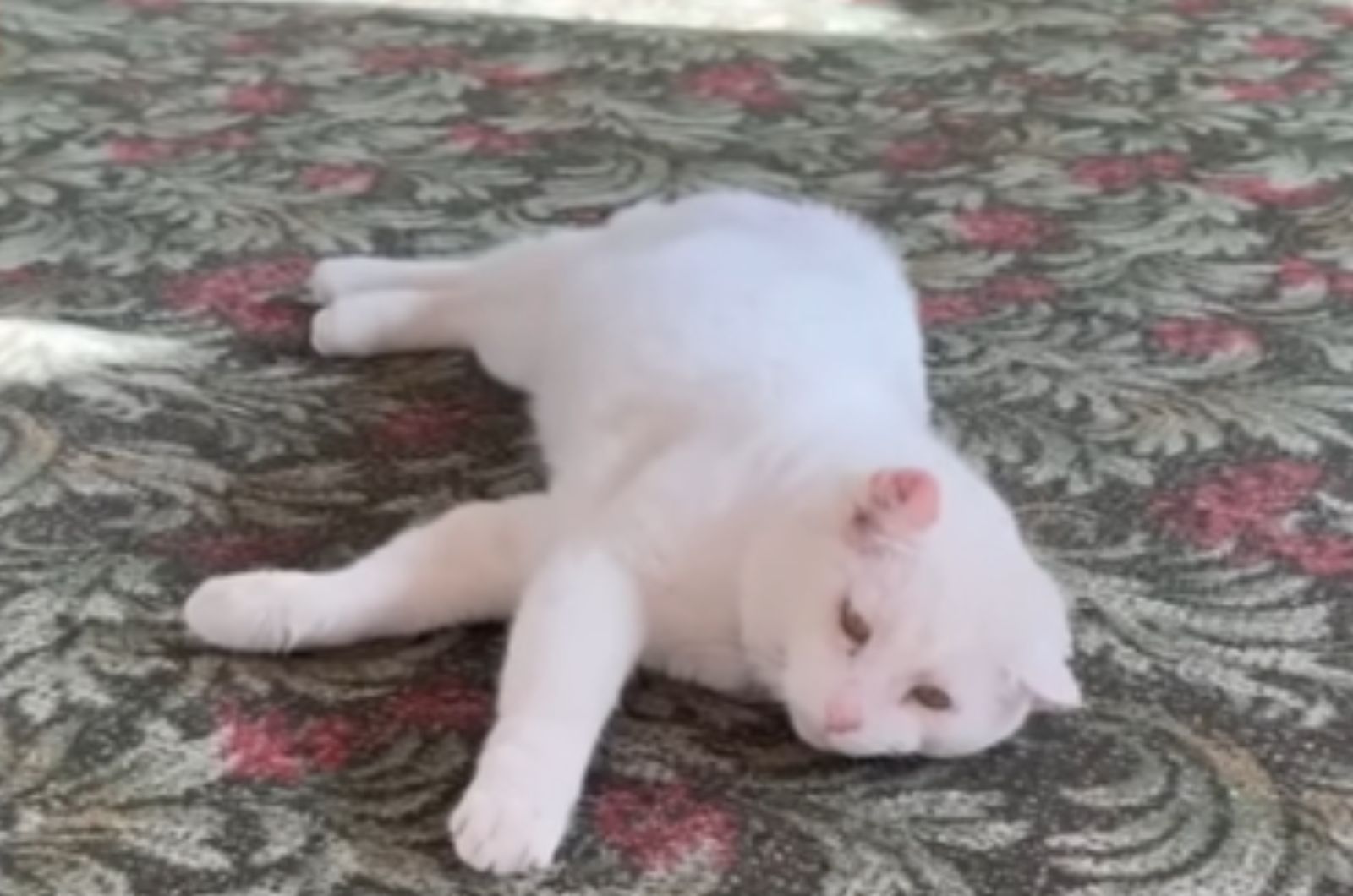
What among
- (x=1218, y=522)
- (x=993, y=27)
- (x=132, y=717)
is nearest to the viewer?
(x=132, y=717)

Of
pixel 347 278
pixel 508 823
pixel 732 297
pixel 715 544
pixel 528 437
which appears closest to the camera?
pixel 508 823

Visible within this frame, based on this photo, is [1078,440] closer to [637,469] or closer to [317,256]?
[637,469]

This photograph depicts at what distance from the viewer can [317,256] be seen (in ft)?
6.52

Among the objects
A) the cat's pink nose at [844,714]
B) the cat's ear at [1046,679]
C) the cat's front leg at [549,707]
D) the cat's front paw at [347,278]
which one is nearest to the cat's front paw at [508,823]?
the cat's front leg at [549,707]

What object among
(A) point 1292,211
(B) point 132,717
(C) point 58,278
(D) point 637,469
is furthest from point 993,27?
(B) point 132,717

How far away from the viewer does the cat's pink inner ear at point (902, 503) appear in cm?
117

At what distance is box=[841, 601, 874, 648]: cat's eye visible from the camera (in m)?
1.19

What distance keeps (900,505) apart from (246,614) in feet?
1.35

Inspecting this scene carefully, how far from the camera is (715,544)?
4.24ft

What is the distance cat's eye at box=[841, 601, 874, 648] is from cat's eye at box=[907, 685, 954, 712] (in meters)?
0.04

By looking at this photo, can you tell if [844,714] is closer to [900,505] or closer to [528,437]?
[900,505]

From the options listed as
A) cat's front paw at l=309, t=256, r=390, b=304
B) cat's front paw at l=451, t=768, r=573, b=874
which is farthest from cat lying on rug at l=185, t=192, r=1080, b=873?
cat's front paw at l=309, t=256, r=390, b=304

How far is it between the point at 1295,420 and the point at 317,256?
2.72 ft

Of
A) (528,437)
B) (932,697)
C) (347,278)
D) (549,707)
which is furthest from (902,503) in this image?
(347,278)
